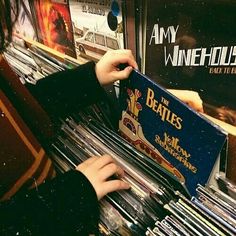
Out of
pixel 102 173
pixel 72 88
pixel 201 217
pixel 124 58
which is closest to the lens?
pixel 201 217

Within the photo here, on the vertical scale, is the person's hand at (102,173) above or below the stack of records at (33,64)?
below

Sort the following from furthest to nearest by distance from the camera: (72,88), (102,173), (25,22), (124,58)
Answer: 1. (25,22)
2. (72,88)
3. (124,58)
4. (102,173)

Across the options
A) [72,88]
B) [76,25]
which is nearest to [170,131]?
[72,88]

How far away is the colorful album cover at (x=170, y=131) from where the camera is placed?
1.92 feet

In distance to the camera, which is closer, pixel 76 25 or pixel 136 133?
pixel 136 133

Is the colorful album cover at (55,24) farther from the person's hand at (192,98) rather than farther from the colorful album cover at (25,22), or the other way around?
the person's hand at (192,98)

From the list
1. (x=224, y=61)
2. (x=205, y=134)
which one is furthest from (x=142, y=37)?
(x=205, y=134)

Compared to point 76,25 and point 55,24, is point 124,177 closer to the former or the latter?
point 76,25

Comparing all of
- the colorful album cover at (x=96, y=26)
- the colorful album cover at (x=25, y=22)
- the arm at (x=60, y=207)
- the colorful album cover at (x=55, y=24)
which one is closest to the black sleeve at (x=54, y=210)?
the arm at (x=60, y=207)

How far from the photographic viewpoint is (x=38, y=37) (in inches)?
58.4

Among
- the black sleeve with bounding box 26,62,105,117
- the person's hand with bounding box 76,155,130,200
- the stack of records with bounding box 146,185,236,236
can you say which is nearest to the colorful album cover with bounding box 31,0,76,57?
the black sleeve with bounding box 26,62,105,117

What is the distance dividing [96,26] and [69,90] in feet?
0.82

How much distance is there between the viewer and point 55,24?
1.25 meters

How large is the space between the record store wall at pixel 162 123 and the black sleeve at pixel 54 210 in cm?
4
